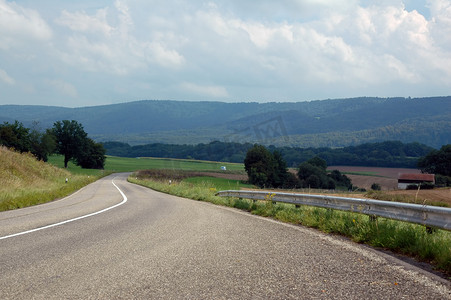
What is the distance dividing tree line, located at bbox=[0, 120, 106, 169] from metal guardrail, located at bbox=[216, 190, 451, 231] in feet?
238

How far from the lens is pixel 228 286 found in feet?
15.9

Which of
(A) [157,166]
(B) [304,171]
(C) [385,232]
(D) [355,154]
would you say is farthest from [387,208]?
(D) [355,154]

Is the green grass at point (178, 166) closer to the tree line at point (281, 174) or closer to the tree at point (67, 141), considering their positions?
the tree line at point (281, 174)

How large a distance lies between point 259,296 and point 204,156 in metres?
150

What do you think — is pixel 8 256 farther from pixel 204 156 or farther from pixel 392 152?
pixel 204 156

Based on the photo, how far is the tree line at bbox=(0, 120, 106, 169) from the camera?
253 ft

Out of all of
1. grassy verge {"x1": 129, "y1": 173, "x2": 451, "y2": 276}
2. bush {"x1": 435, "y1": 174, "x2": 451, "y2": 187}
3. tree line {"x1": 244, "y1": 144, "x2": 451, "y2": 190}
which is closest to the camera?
grassy verge {"x1": 129, "y1": 173, "x2": 451, "y2": 276}

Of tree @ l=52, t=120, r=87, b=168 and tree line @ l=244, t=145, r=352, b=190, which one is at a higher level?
tree @ l=52, t=120, r=87, b=168

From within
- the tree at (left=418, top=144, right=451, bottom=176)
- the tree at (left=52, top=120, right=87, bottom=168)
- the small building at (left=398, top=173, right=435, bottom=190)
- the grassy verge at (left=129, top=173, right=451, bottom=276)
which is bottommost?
the small building at (left=398, top=173, right=435, bottom=190)

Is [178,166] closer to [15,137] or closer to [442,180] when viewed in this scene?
[15,137]

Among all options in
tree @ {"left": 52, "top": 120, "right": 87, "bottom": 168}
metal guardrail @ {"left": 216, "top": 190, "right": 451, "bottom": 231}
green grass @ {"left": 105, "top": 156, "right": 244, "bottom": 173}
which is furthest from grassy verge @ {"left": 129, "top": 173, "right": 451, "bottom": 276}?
green grass @ {"left": 105, "top": 156, "right": 244, "bottom": 173}

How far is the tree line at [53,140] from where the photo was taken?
Answer: 77250 mm

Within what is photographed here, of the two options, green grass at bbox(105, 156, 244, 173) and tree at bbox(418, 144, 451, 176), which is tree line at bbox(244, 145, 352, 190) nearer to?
tree at bbox(418, 144, 451, 176)

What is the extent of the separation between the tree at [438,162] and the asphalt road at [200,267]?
73.2 meters
